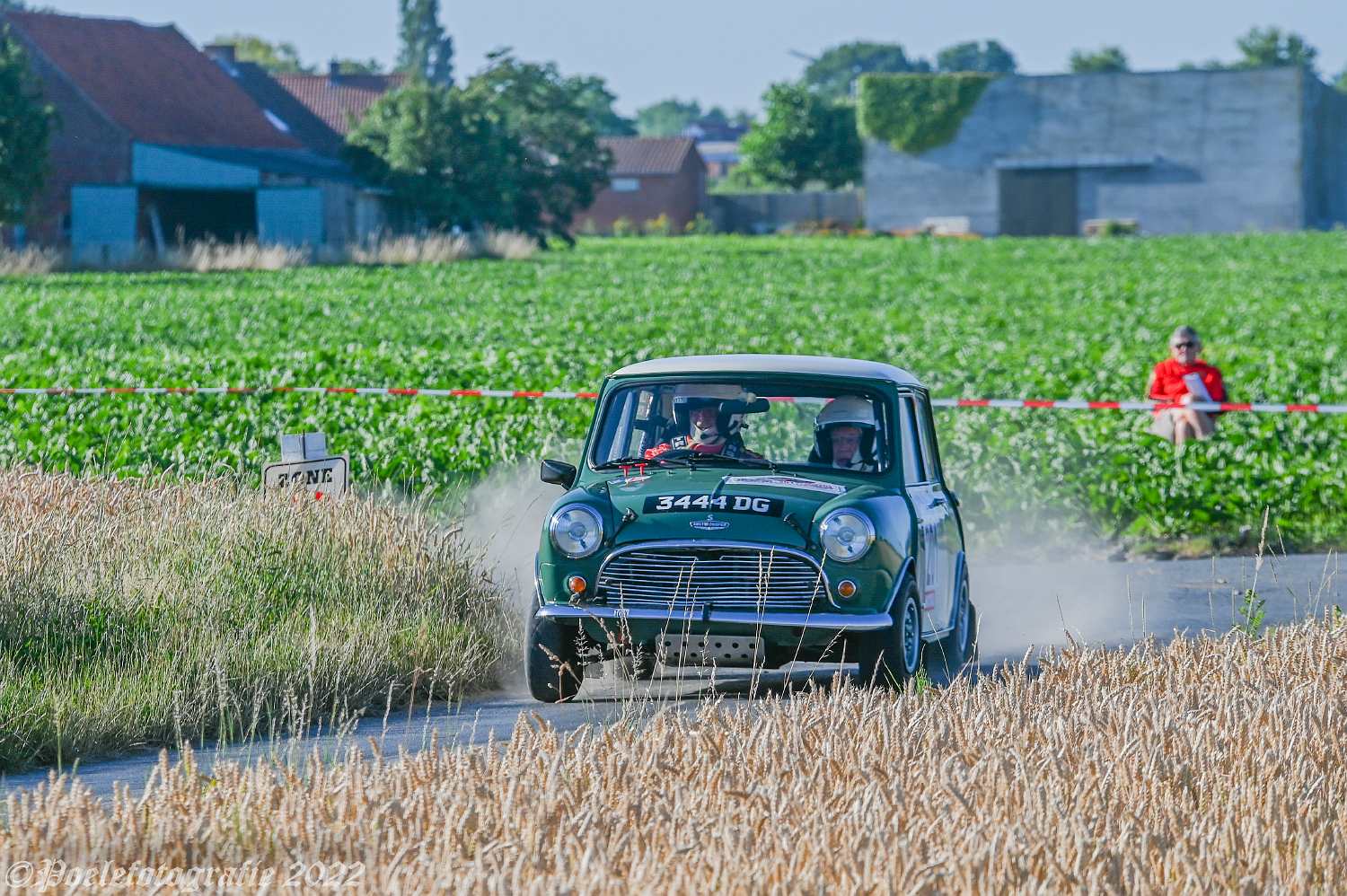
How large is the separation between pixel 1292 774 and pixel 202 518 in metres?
6.15

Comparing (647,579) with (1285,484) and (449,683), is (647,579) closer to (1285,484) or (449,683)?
(449,683)

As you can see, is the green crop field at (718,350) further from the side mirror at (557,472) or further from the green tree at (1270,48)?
the green tree at (1270,48)

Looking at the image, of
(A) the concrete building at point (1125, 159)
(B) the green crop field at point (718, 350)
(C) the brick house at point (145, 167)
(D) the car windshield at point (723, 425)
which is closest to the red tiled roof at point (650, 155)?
(A) the concrete building at point (1125, 159)

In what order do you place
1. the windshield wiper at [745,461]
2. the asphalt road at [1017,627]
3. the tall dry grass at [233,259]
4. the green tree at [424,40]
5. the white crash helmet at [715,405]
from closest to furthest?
the asphalt road at [1017,627] < the windshield wiper at [745,461] < the white crash helmet at [715,405] < the tall dry grass at [233,259] < the green tree at [424,40]

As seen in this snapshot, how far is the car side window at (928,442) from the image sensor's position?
32.2 feet

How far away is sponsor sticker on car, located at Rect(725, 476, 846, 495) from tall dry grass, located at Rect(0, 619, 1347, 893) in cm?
212

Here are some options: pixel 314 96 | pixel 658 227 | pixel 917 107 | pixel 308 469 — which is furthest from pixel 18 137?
pixel 658 227

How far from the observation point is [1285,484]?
1495 centimetres

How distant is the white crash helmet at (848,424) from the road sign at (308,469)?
308 cm

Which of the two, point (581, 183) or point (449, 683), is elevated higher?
point (581, 183)

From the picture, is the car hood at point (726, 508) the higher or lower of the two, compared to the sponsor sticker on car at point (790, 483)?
lower

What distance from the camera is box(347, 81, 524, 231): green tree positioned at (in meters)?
68.1

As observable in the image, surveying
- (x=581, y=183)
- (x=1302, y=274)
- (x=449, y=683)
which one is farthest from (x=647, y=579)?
(x=581, y=183)

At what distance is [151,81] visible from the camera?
222ft
